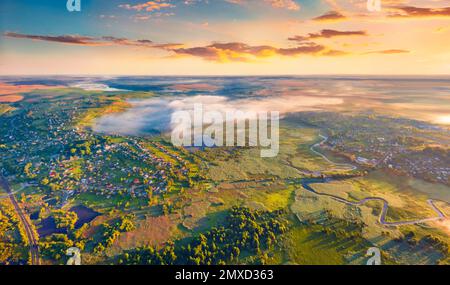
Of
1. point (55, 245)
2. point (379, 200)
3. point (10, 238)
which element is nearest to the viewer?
point (55, 245)

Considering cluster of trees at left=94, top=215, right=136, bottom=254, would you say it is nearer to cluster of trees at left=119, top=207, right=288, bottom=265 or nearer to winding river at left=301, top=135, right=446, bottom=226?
cluster of trees at left=119, top=207, right=288, bottom=265

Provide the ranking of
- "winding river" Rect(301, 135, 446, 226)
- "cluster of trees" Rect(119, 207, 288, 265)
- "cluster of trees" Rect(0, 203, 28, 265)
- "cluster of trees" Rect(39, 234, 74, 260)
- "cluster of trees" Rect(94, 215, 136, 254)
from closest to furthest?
1. "cluster of trees" Rect(119, 207, 288, 265)
2. "cluster of trees" Rect(0, 203, 28, 265)
3. "cluster of trees" Rect(39, 234, 74, 260)
4. "cluster of trees" Rect(94, 215, 136, 254)
5. "winding river" Rect(301, 135, 446, 226)

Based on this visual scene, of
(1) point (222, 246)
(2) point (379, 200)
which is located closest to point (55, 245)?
(1) point (222, 246)

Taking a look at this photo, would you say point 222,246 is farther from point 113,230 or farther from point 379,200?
point 379,200

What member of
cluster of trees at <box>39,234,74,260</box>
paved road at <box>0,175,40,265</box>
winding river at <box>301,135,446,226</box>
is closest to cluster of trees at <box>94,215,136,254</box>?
cluster of trees at <box>39,234,74,260</box>

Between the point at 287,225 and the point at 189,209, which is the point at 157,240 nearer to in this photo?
the point at 189,209

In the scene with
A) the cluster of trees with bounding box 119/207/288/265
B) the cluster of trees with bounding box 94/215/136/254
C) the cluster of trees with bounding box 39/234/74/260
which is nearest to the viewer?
the cluster of trees with bounding box 119/207/288/265
